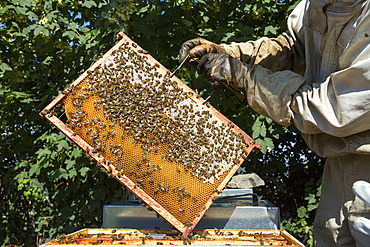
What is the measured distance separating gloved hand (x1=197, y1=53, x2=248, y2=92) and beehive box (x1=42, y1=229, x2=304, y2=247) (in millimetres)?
837

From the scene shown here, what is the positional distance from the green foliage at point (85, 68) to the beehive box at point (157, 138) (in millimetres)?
1736

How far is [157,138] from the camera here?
2127mm

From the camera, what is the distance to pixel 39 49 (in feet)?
14.3

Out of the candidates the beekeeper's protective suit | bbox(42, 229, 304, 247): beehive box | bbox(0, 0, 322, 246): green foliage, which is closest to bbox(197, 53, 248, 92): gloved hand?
the beekeeper's protective suit

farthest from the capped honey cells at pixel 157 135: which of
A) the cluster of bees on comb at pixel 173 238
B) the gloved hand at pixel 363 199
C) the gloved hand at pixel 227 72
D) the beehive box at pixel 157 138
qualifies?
the gloved hand at pixel 363 199

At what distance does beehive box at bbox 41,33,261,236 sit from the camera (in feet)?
6.79

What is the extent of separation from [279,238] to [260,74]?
0.95 metres

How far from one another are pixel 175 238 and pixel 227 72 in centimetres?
98

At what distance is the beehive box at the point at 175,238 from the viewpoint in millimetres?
1858

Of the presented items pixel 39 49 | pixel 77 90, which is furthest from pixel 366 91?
pixel 39 49

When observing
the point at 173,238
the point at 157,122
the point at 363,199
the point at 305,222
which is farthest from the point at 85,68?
the point at 363,199

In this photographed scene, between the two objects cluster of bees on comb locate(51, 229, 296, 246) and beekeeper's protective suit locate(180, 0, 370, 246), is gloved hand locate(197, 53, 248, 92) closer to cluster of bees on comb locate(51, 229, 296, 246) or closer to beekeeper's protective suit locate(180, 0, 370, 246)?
beekeeper's protective suit locate(180, 0, 370, 246)

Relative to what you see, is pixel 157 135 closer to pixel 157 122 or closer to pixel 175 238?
pixel 157 122

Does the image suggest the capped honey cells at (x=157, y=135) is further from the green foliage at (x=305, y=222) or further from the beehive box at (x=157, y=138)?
the green foliage at (x=305, y=222)
